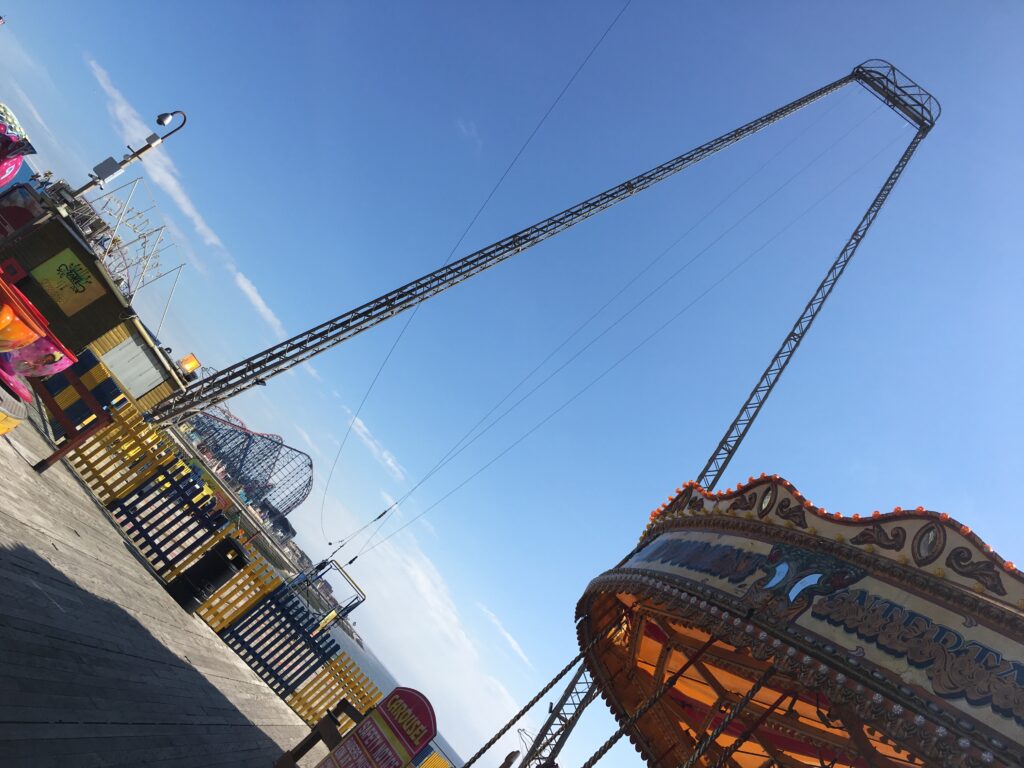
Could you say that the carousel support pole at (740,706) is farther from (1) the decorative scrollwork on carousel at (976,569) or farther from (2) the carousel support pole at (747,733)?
(1) the decorative scrollwork on carousel at (976,569)

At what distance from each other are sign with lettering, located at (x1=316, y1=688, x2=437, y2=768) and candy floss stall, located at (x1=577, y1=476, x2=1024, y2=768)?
3.43m

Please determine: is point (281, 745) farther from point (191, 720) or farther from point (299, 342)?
point (299, 342)

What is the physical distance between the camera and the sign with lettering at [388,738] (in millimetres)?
8039

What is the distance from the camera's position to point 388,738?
8125mm

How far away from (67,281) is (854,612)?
14.4 metres

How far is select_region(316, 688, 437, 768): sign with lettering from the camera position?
8039 millimetres

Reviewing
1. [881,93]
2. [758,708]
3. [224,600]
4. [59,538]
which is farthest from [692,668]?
[881,93]

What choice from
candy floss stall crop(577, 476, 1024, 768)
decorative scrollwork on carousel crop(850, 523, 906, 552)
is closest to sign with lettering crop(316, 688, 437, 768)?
candy floss stall crop(577, 476, 1024, 768)

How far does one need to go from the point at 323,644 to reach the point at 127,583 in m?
6.29

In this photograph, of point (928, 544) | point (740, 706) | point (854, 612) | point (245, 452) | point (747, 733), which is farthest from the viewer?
point (245, 452)

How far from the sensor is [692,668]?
1308cm

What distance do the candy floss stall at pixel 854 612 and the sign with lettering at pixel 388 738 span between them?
343 centimetres

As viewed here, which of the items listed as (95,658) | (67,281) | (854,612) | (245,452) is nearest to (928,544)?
(854,612)

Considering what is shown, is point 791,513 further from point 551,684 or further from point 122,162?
point 122,162
